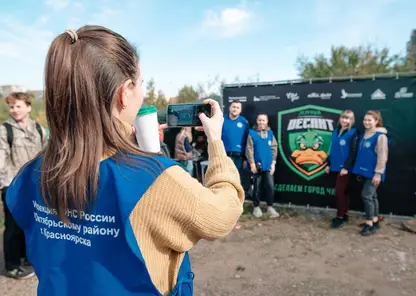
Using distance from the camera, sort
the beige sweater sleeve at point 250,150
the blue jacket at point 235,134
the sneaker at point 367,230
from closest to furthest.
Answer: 1. the sneaker at point 367,230
2. the beige sweater sleeve at point 250,150
3. the blue jacket at point 235,134

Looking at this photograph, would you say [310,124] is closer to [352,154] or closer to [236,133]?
[352,154]

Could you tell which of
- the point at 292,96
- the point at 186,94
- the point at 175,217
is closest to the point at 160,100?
the point at 186,94

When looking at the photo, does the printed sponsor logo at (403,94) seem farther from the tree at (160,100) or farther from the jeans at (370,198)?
the tree at (160,100)

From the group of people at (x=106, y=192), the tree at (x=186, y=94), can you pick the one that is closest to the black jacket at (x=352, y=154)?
the group of people at (x=106, y=192)

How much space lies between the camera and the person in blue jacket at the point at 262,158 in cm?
568

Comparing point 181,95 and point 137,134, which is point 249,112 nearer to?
point 137,134

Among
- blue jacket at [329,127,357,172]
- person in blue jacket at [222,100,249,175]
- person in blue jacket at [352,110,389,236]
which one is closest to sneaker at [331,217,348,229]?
person in blue jacket at [352,110,389,236]

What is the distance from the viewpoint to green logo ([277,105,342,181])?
5603mm

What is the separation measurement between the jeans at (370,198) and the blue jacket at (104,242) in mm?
4404

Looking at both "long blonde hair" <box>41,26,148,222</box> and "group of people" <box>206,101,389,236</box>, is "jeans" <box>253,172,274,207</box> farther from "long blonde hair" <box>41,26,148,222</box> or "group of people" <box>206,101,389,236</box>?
"long blonde hair" <box>41,26,148,222</box>

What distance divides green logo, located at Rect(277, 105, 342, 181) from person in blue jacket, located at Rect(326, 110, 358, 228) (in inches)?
12.0

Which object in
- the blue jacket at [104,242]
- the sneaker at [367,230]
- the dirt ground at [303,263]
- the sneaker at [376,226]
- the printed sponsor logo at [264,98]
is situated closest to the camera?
the blue jacket at [104,242]

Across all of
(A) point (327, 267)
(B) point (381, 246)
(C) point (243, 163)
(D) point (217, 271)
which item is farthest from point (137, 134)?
(C) point (243, 163)

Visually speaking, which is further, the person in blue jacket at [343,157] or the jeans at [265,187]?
the jeans at [265,187]
